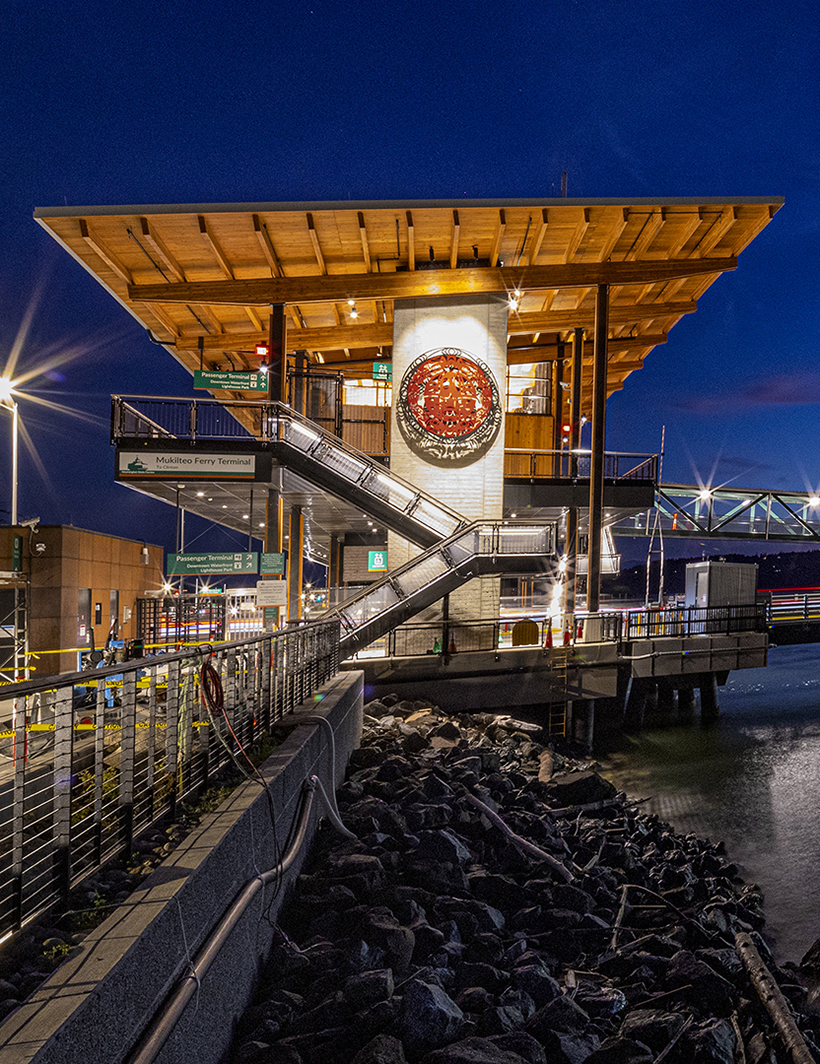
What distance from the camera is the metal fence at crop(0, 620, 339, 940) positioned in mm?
3484

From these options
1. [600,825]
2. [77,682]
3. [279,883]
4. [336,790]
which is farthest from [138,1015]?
[600,825]

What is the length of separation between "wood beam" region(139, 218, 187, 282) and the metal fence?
14777 millimetres

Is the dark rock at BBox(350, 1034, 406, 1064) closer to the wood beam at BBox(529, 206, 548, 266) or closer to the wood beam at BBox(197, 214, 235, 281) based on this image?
the wood beam at BBox(197, 214, 235, 281)

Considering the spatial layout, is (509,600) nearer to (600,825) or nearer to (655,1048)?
(600,825)

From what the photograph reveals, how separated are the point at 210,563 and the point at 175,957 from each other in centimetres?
1278

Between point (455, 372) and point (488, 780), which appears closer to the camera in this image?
point (488, 780)

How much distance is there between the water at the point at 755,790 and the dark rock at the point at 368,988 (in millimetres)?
6613

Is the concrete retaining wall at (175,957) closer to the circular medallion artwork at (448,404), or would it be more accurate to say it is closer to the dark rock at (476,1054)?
the dark rock at (476,1054)

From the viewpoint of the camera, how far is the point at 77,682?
370cm

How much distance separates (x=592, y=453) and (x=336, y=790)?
15.8 m

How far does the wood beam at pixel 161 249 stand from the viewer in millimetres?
18219

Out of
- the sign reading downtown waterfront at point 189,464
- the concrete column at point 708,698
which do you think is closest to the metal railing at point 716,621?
the concrete column at point 708,698

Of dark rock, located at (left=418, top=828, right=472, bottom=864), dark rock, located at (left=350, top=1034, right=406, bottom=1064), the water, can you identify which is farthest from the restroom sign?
dark rock, located at (left=350, top=1034, right=406, bottom=1064)

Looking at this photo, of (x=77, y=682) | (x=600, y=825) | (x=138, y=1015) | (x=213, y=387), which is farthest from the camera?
(x=213, y=387)
